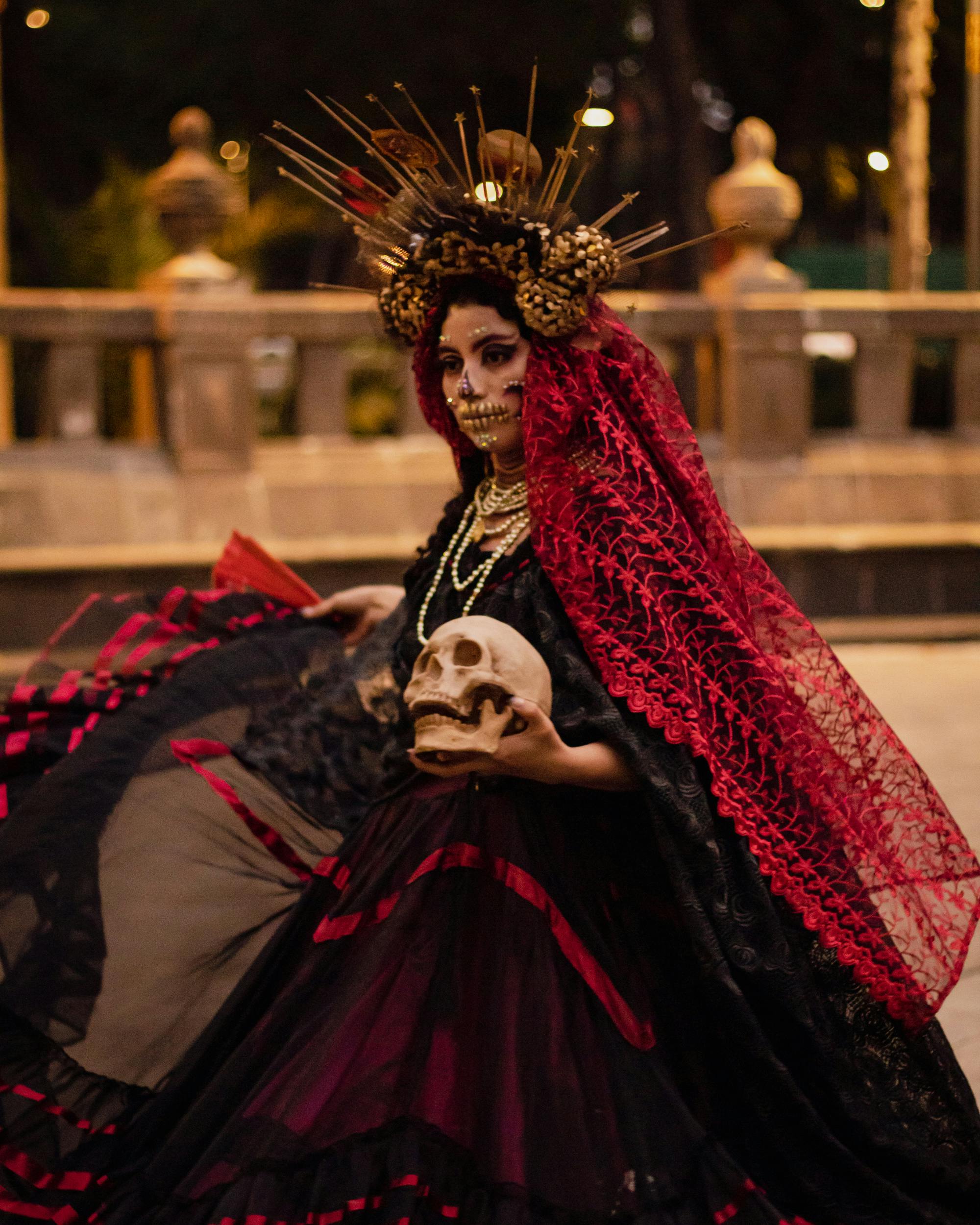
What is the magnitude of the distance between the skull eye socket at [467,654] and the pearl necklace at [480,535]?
503 millimetres

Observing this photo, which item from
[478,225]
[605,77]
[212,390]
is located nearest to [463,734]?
[478,225]

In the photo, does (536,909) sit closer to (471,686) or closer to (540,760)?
(540,760)

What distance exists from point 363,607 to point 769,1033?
1.58 meters

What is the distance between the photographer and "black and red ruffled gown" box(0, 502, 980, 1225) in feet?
7.42

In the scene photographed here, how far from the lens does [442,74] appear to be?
53.9ft

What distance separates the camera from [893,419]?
9.61m

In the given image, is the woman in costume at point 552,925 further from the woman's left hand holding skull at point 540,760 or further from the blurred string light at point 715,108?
the blurred string light at point 715,108

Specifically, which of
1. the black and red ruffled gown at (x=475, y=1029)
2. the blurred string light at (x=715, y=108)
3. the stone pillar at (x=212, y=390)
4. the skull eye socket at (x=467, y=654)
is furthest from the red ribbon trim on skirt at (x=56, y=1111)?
the blurred string light at (x=715, y=108)

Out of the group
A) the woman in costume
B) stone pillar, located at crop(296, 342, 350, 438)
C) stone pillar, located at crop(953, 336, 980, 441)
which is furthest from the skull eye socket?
stone pillar, located at crop(953, 336, 980, 441)

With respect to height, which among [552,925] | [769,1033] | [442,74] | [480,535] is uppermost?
[442,74]

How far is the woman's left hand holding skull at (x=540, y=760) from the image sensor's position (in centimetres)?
221

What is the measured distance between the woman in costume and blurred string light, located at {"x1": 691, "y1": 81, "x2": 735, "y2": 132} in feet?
54.2

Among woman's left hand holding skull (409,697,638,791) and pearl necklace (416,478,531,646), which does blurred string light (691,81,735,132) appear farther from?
woman's left hand holding skull (409,697,638,791)

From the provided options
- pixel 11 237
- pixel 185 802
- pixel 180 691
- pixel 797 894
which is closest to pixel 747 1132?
pixel 797 894
